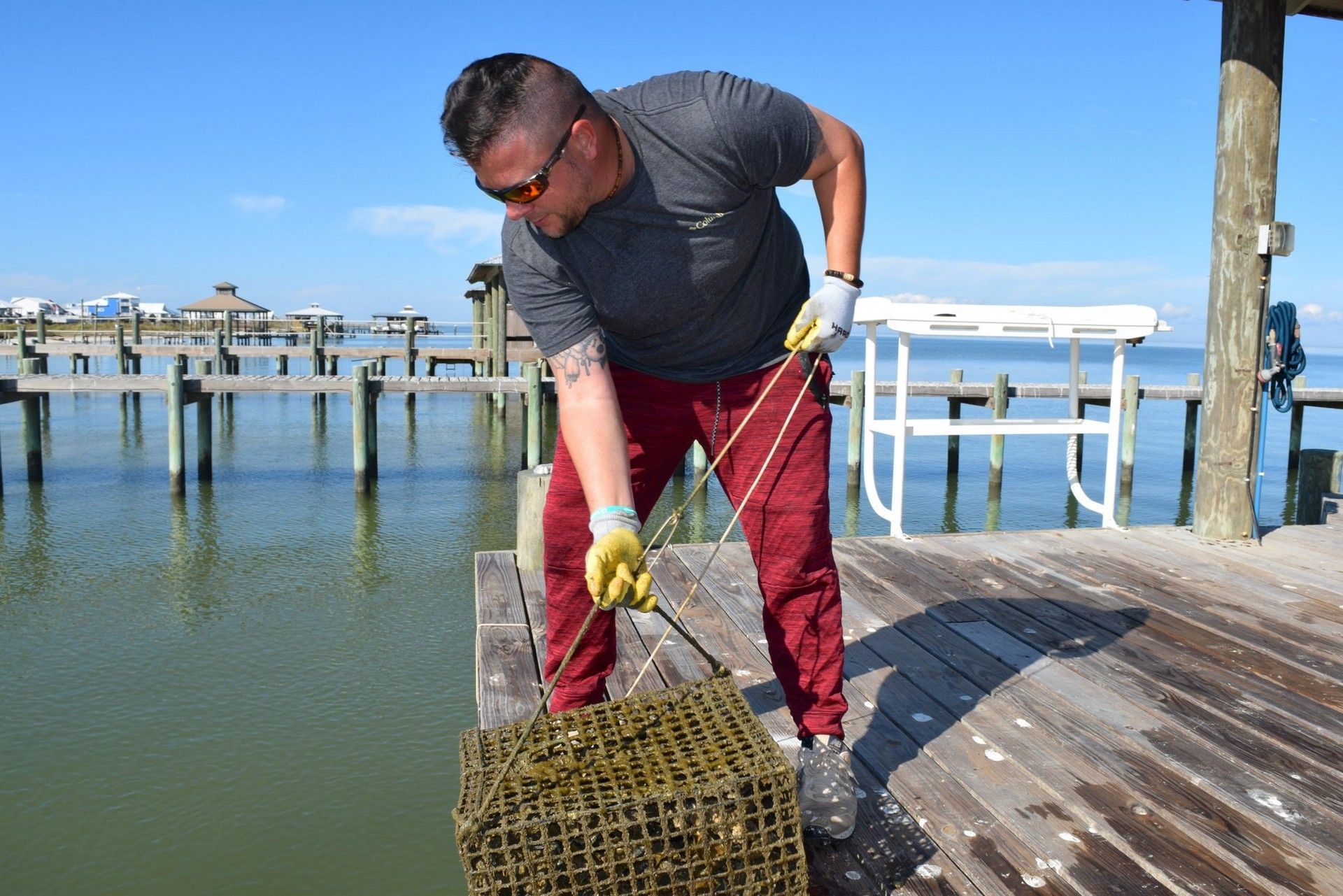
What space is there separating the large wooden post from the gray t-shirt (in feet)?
10.9

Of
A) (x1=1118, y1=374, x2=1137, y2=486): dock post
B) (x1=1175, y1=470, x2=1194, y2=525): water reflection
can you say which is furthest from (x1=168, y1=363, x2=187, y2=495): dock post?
(x1=1118, y1=374, x2=1137, y2=486): dock post

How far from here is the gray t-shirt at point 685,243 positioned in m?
2.04

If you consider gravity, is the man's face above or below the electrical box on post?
below

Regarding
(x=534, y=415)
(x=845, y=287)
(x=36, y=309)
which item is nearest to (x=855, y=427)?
(x=534, y=415)

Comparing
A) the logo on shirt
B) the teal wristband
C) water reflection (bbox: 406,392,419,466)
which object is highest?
the logo on shirt

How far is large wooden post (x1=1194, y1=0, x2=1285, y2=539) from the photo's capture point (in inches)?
179

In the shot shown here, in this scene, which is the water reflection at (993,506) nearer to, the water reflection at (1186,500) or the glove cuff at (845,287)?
the water reflection at (1186,500)

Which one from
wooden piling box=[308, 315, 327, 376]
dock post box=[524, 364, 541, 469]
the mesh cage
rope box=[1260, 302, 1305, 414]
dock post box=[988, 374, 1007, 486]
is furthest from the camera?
wooden piling box=[308, 315, 327, 376]

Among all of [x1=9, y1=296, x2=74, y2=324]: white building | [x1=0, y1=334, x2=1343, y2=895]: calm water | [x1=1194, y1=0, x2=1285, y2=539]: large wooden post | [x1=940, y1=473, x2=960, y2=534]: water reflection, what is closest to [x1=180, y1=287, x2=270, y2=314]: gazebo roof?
[x1=9, y1=296, x2=74, y2=324]: white building

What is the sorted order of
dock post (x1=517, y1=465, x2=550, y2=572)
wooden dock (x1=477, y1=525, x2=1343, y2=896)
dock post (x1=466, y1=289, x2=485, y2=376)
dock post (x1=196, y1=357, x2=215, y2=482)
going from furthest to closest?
1. dock post (x1=466, y1=289, x2=485, y2=376)
2. dock post (x1=196, y1=357, x2=215, y2=482)
3. dock post (x1=517, y1=465, x2=550, y2=572)
4. wooden dock (x1=477, y1=525, x2=1343, y2=896)

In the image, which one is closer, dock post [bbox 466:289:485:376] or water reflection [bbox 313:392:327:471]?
water reflection [bbox 313:392:327:471]

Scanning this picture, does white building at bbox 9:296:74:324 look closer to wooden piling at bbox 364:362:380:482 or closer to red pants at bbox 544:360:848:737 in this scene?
wooden piling at bbox 364:362:380:482

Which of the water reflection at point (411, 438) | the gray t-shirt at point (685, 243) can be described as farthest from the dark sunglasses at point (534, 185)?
the water reflection at point (411, 438)

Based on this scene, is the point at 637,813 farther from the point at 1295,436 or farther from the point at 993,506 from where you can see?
the point at 1295,436
